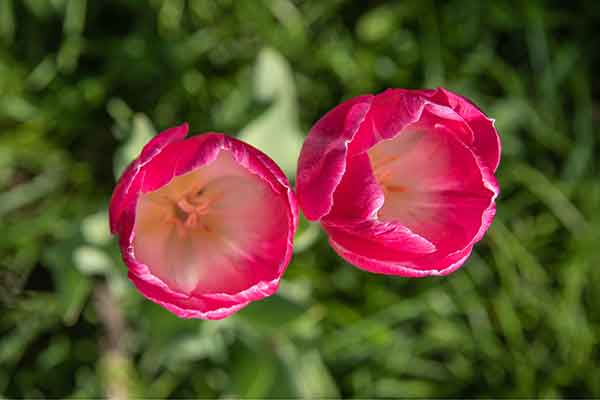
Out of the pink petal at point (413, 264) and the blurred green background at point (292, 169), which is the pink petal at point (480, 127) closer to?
the pink petal at point (413, 264)

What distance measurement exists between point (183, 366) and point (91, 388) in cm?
26

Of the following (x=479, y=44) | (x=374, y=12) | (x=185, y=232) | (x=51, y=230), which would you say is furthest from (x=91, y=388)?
(x=479, y=44)

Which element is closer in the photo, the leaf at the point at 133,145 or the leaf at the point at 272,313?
the leaf at the point at 133,145

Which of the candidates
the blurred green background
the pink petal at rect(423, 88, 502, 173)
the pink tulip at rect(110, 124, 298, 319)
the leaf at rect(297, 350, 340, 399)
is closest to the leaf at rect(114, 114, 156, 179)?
the pink tulip at rect(110, 124, 298, 319)

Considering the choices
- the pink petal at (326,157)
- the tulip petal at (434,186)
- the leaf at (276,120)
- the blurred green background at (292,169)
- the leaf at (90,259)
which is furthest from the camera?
the blurred green background at (292,169)

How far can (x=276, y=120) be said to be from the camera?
1.71 meters

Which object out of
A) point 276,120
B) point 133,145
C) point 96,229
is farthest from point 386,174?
point 96,229

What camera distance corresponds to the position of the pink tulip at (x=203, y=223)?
1.17 m

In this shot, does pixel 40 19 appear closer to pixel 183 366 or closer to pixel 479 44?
pixel 183 366

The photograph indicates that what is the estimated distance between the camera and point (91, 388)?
1985mm

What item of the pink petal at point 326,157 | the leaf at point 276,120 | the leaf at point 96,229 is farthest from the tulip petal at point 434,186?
the leaf at point 96,229

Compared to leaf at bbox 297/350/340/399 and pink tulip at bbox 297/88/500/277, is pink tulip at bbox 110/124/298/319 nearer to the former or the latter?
pink tulip at bbox 297/88/500/277

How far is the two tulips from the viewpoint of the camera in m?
1.17

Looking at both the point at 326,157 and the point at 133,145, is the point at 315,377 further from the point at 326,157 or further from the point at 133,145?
the point at 326,157
